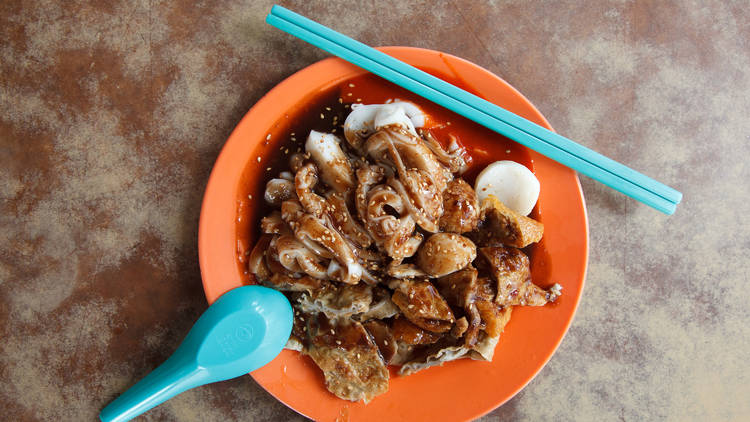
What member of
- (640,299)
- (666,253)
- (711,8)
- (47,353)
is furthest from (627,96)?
(47,353)

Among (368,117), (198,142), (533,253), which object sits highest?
(368,117)

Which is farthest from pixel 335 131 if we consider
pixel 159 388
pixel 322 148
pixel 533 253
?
pixel 159 388

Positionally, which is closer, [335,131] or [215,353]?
[215,353]

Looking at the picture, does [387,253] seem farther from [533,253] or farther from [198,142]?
[198,142]

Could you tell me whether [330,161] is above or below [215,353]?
above


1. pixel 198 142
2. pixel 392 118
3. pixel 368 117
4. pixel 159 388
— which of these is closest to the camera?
pixel 159 388

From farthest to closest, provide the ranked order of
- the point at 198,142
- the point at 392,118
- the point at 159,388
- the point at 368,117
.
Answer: the point at 198,142, the point at 368,117, the point at 392,118, the point at 159,388
